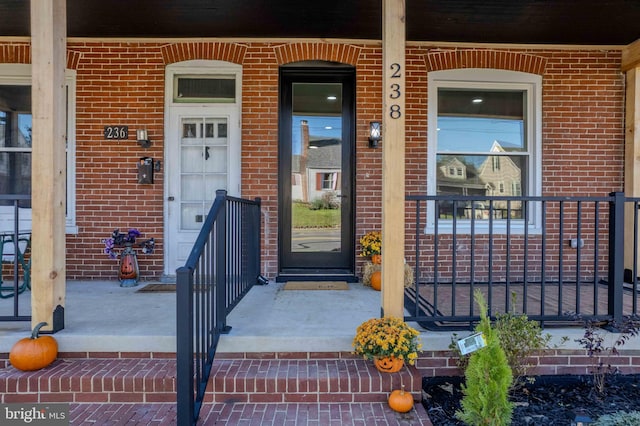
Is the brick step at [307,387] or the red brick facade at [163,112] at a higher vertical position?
the red brick facade at [163,112]

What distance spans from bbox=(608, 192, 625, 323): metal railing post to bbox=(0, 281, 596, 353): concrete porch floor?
0.24 m

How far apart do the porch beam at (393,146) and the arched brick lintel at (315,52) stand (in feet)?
5.65

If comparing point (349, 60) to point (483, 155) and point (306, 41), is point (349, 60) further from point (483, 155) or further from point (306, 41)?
point (483, 155)

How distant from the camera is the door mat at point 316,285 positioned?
154 inches

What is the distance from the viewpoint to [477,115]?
4.54m

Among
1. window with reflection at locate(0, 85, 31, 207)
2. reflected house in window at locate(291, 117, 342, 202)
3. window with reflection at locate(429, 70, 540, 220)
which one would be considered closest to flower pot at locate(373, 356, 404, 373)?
reflected house in window at locate(291, 117, 342, 202)

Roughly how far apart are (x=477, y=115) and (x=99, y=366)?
4.33 meters

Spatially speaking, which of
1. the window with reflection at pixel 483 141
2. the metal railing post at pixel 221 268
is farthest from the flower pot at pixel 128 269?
the window with reflection at pixel 483 141

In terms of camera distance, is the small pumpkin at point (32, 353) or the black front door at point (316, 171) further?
the black front door at point (316, 171)

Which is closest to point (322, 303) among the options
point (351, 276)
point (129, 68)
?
point (351, 276)

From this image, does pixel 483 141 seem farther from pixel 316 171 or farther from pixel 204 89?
→ pixel 204 89

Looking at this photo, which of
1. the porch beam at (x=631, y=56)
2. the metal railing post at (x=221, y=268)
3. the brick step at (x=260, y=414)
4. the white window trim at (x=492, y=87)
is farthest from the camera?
the white window trim at (x=492, y=87)

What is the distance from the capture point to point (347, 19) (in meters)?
3.71

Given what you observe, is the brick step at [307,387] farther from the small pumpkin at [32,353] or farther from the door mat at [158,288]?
the door mat at [158,288]
